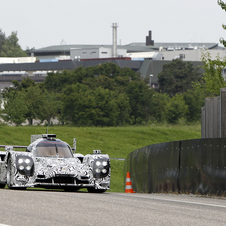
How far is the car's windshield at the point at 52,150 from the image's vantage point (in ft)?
42.1

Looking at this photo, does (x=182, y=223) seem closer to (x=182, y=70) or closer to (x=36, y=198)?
(x=36, y=198)

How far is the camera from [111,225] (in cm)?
666

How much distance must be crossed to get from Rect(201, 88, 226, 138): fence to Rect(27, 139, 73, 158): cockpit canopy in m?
4.05

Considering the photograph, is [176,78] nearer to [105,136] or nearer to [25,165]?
[105,136]

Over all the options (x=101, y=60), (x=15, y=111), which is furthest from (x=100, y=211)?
(x=101, y=60)

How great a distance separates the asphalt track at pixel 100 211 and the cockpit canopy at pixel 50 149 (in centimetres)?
295

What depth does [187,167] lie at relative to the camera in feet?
39.5

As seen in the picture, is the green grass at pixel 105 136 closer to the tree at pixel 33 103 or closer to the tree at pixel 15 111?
the tree at pixel 15 111

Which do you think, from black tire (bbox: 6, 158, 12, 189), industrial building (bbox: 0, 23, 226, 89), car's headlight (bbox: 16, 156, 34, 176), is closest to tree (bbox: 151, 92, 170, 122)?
industrial building (bbox: 0, 23, 226, 89)

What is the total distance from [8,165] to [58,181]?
145 cm

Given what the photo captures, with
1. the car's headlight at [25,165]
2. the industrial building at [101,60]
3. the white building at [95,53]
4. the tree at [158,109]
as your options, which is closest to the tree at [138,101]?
the tree at [158,109]

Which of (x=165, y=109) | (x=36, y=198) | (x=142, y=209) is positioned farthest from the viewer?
(x=165, y=109)

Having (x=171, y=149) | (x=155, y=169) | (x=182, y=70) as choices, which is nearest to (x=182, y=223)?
(x=171, y=149)

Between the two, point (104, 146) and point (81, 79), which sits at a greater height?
point (81, 79)
